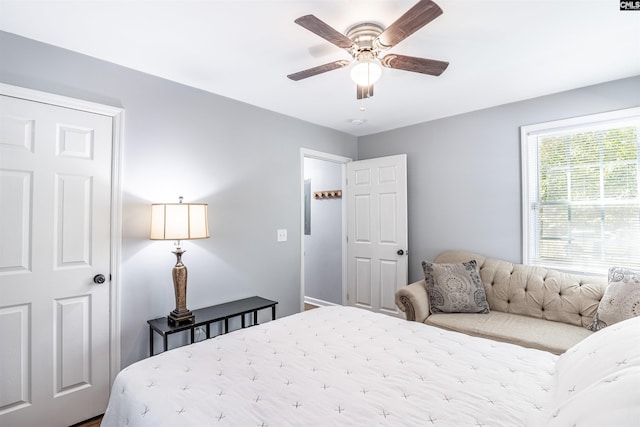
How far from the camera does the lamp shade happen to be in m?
2.27

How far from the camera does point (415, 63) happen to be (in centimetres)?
189

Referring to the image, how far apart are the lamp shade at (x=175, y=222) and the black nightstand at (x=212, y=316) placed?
638mm

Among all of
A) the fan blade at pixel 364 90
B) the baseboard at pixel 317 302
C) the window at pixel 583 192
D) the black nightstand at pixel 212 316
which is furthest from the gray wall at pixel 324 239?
the fan blade at pixel 364 90

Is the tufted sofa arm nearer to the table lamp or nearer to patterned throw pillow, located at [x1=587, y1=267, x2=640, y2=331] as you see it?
patterned throw pillow, located at [x1=587, y1=267, x2=640, y2=331]

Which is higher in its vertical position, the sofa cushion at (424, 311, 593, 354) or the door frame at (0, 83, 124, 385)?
the door frame at (0, 83, 124, 385)

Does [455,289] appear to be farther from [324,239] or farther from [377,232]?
[324,239]

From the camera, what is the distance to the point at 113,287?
7.45ft

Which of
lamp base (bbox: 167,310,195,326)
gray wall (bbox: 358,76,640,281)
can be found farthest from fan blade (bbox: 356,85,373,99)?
lamp base (bbox: 167,310,195,326)

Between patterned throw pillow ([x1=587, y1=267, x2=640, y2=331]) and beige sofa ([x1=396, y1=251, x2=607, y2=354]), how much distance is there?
14 cm

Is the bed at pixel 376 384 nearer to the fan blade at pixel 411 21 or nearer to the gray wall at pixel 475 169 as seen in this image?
the fan blade at pixel 411 21

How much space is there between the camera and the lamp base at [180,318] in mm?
2334

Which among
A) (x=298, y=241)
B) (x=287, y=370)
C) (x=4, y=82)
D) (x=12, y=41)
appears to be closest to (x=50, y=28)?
(x=12, y=41)

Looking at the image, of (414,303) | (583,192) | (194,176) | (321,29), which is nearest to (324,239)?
(414,303)

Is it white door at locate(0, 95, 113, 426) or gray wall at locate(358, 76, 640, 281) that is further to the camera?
gray wall at locate(358, 76, 640, 281)
